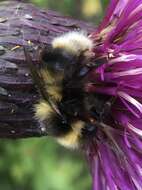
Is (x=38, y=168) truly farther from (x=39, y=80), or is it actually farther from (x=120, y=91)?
(x=39, y=80)

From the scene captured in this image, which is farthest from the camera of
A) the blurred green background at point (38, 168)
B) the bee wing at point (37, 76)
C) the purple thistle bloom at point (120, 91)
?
the blurred green background at point (38, 168)

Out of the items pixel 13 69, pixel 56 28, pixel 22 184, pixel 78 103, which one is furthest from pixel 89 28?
pixel 22 184

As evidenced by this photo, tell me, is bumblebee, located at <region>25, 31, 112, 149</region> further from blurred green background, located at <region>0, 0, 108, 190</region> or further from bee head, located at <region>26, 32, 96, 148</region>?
blurred green background, located at <region>0, 0, 108, 190</region>

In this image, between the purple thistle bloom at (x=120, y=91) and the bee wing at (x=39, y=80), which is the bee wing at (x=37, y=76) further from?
the purple thistle bloom at (x=120, y=91)

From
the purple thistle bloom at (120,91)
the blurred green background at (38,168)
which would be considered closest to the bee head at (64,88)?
the purple thistle bloom at (120,91)

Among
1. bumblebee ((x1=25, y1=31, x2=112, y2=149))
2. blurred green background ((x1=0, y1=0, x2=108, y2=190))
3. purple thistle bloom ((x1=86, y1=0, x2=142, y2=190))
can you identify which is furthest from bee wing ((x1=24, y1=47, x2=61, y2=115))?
blurred green background ((x1=0, y1=0, x2=108, y2=190))

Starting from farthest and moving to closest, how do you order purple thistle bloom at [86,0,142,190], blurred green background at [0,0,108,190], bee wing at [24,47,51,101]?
blurred green background at [0,0,108,190] → purple thistle bloom at [86,0,142,190] → bee wing at [24,47,51,101]

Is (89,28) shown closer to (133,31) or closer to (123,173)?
(133,31)
